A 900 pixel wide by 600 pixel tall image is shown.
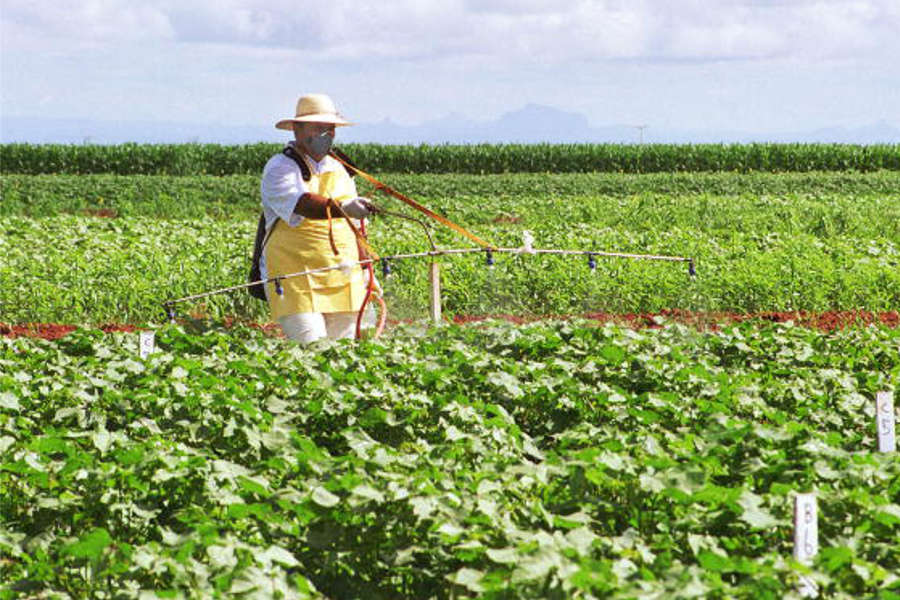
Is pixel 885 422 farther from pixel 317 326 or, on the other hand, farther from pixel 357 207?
pixel 317 326

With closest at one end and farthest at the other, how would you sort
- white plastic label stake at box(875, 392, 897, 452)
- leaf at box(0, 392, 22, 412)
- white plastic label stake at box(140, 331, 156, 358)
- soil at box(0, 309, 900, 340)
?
white plastic label stake at box(875, 392, 897, 452) → leaf at box(0, 392, 22, 412) → white plastic label stake at box(140, 331, 156, 358) → soil at box(0, 309, 900, 340)

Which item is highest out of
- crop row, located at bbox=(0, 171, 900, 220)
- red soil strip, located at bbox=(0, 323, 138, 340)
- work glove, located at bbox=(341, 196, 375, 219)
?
work glove, located at bbox=(341, 196, 375, 219)

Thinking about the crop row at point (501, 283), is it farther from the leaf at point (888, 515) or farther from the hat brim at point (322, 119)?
the leaf at point (888, 515)

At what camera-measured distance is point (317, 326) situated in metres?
7.53

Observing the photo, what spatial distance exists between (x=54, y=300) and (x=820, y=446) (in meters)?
7.20

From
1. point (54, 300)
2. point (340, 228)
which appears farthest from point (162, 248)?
point (340, 228)

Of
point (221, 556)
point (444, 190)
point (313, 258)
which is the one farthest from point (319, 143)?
point (444, 190)

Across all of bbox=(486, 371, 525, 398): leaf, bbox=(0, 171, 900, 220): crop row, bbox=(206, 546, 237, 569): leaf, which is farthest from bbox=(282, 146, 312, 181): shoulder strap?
bbox=(0, 171, 900, 220): crop row

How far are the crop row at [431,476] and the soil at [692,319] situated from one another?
2.81 m

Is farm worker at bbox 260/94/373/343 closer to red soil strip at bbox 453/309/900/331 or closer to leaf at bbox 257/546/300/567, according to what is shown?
red soil strip at bbox 453/309/900/331

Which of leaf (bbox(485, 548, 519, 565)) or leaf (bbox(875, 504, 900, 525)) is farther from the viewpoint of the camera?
leaf (bbox(875, 504, 900, 525))

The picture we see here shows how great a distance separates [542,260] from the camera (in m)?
11.7

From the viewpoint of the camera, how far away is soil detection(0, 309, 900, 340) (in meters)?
9.86

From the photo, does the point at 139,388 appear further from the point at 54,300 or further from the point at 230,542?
the point at 54,300
